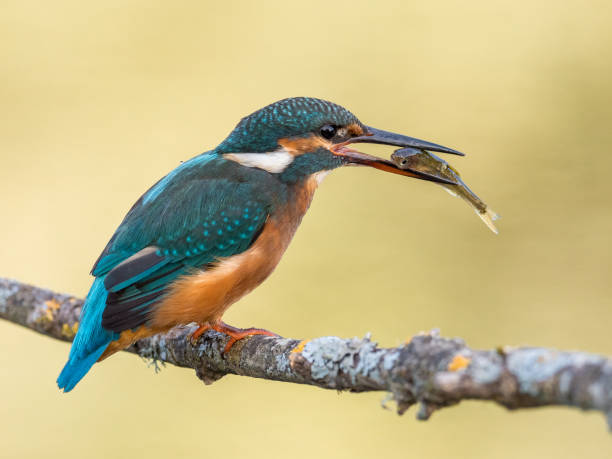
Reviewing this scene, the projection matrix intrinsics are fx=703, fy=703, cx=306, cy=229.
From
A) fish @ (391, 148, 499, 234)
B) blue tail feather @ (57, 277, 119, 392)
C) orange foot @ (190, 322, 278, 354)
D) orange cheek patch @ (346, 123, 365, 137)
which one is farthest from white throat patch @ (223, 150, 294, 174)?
blue tail feather @ (57, 277, 119, 392)

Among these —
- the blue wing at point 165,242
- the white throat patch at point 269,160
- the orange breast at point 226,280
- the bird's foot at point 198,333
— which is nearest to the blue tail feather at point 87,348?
the blue wing at point 165,242

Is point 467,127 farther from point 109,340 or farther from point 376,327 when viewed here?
point 109,340

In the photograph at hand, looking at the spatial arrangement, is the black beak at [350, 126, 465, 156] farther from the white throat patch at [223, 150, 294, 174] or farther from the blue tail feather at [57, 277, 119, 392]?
the blue tail feather at [57, 277, 119, 392]

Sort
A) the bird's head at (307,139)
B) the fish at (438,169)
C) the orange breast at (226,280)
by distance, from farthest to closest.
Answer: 1. the bird's head at (307,139)
2. the fish at (438,169)
3. the orange breast at (226,280)

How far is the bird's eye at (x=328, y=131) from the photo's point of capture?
2988 mm

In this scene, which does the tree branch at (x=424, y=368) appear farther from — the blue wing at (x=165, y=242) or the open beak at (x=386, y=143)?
the open beak at (x=386, y=143)

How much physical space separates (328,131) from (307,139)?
10cm

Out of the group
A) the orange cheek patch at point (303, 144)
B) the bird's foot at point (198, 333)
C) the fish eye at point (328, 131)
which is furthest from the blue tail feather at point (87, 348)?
the fish eye at point (328, 131)

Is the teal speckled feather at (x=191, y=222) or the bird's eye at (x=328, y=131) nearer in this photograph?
the teal speckled feather at (x=191, y=222)

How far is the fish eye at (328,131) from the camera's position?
118 inches

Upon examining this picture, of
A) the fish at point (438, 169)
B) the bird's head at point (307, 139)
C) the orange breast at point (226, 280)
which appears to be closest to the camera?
the orange breast at point (226, 280)

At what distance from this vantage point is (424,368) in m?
1.69

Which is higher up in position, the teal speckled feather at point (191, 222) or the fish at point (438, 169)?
the fish at point (438, 169)

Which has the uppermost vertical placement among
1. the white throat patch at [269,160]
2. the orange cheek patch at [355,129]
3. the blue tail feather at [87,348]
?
the orange cheek patch at [355,129]
